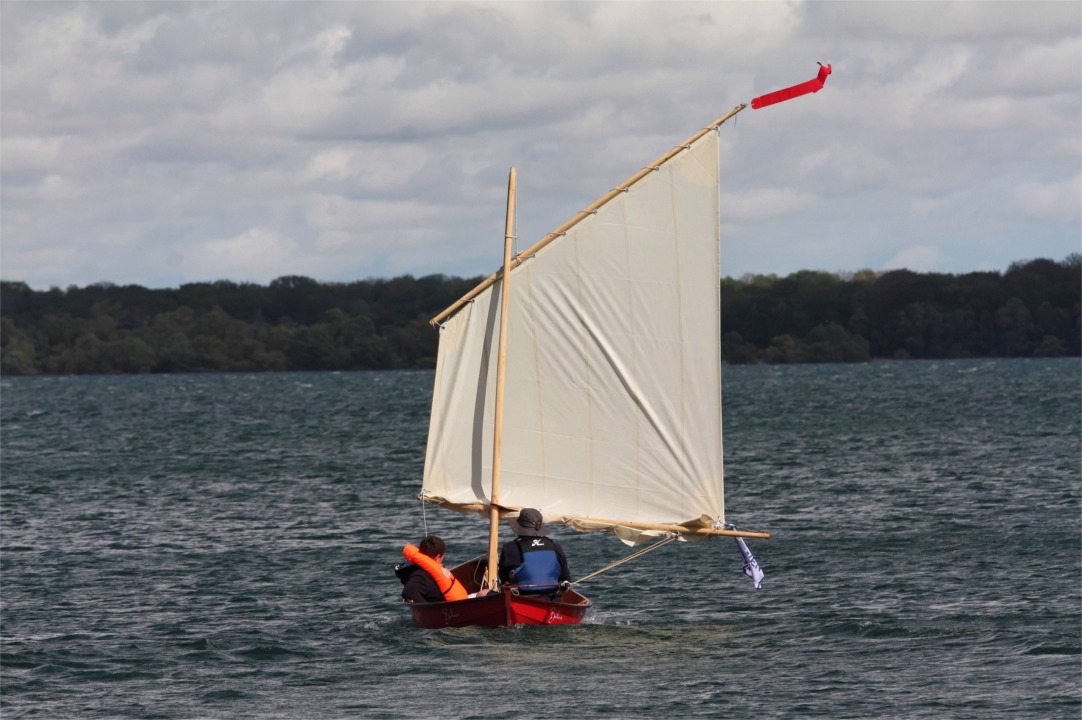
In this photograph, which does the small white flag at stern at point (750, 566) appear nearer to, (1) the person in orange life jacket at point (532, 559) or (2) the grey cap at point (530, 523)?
(1) the person in orange life jacket at point (532, 559)

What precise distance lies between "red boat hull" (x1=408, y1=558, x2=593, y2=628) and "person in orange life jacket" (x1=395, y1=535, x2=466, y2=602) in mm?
249

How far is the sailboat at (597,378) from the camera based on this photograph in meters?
25.9

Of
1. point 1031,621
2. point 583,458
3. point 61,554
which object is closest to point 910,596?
point 1031,621

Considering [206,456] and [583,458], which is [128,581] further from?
[206,456]

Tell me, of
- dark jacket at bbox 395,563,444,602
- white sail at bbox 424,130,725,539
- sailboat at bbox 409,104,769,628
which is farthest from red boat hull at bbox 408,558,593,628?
white sail at bbox 424,130,725,539

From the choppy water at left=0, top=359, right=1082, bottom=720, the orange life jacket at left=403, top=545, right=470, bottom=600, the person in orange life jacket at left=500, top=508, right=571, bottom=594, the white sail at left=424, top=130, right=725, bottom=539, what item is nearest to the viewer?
the choppy water at left=0, top=359, right=1082, bottom=720

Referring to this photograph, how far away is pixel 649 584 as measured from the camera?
105 feet

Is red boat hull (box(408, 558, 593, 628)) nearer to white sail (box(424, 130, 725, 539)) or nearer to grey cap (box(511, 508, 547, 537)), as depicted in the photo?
grey cap (box(511, 508, 547, 537))

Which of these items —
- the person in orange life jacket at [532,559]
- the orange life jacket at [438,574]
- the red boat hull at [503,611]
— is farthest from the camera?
the orange life jacket at [438,574]

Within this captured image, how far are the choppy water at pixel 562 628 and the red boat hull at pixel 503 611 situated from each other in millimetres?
280

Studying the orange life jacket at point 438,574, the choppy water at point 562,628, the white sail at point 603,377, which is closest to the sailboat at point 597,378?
the white sail at point 603,377

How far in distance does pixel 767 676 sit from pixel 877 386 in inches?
5413

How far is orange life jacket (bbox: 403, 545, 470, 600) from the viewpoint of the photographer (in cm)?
2556

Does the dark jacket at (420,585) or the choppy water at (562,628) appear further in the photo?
the dark jacket at (420,585)
